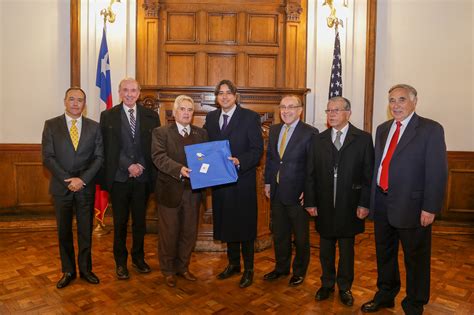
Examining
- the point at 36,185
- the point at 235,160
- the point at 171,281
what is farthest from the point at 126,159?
the point at 36,185

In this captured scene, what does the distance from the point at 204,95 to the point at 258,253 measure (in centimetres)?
186

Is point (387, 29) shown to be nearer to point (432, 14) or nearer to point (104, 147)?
point (432, 14)

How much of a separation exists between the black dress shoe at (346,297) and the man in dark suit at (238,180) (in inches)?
29.5

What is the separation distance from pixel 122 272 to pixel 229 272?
3.01 feet

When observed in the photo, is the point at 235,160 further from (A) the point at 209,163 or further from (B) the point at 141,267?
(B) the point at 141,267

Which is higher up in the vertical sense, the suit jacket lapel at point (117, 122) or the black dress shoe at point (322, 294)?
the suit jacket lapel at point (117, 122)

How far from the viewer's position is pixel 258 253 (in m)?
4.27

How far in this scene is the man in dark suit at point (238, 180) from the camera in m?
3.24

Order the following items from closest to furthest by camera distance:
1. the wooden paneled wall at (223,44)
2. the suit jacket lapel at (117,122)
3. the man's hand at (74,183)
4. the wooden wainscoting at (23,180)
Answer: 1. the man's hand at (74,183)
2. the suit jacket lapel at (117,122)
3. the wooden wainscoting at (23,180)
4. the wooden paneled wall at (223,44)

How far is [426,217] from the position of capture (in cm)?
251

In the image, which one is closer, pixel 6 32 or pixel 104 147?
pixel 104 147

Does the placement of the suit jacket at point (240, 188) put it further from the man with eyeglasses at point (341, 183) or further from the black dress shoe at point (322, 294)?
the black dress shoe at point (322, 294)

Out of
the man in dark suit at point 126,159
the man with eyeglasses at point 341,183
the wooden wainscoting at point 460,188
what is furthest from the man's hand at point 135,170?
the wooden wainscoting at point 460,188

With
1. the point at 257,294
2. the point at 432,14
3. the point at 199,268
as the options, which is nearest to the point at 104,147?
the point at 199,268
